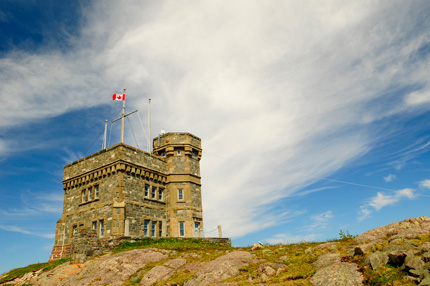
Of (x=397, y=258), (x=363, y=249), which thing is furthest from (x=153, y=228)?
(x=397, y=258)

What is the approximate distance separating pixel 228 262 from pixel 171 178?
2083 cm

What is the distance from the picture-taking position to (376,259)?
9555 millimetres

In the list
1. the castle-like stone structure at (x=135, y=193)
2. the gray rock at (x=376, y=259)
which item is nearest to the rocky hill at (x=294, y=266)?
the gray rock at (x=376, y=259)

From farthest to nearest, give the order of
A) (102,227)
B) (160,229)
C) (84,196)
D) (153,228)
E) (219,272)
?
(84,196) → (160,229) → (153,228) → (102,227) → (219,272)

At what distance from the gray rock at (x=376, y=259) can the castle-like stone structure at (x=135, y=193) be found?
21.3 metres

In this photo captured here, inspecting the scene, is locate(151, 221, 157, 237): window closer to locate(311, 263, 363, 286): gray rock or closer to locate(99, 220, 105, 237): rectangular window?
locate(99, 220, 105, 237): rectangular window

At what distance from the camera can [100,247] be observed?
2189 centimetres

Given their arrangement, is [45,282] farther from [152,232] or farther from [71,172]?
[71,172]

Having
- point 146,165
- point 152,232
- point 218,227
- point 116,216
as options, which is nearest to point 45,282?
point 116,216

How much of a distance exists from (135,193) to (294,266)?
818 inches

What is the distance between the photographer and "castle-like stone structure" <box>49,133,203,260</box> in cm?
2811

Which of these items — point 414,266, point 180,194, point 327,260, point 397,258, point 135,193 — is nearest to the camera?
point 414,266

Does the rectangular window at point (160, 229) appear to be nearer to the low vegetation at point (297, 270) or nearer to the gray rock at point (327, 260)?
the low vegetation at point (297, 270)

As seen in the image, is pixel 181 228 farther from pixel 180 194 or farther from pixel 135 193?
pixel 135 193
